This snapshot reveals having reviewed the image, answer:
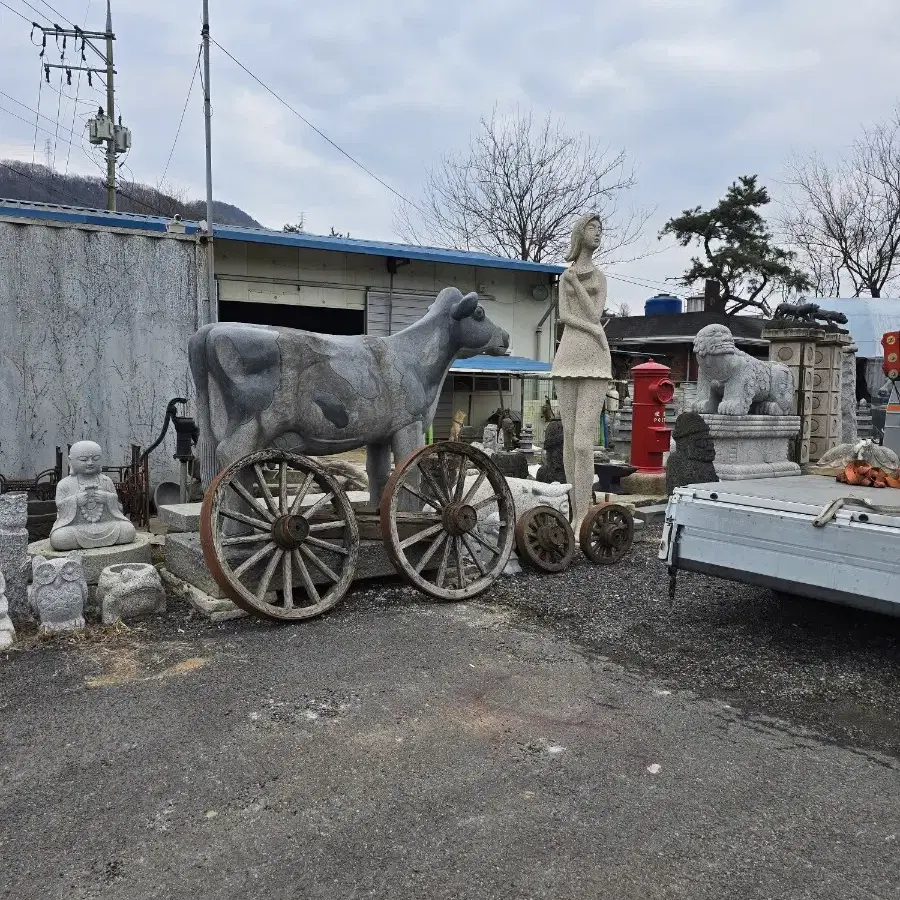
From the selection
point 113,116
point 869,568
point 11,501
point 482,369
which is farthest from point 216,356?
point 113,116

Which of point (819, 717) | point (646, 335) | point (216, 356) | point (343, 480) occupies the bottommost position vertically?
point (819, 717)

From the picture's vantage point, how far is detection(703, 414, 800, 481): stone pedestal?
8.58 meters

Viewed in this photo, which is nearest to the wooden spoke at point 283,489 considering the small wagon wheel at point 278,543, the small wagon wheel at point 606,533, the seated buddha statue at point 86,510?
the small wagon wheel at point 278,543

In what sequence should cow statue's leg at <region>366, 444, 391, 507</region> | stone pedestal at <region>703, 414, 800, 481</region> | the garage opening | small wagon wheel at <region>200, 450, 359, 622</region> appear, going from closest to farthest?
1. small wagon wheel at <region>200, 450, 359, 622</region>
2. cow statue's leg at <region>366, 444, 391, 507</region>
3. stone pedestal at <region>703, 414, 800, 481</region>
4. the garage opening

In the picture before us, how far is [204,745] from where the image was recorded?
3061 millimetres

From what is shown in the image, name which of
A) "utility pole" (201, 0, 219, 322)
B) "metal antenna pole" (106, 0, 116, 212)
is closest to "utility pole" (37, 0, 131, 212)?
"metal antenna pole" (106, 0, 116, 212)

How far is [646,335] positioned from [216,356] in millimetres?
22938

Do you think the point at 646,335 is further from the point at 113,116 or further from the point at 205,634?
the point at 205,634

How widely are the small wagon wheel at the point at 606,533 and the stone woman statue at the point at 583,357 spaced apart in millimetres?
701

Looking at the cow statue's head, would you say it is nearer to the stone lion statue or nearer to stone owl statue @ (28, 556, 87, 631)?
stone owl statue @ (28, 556, 87, 631)

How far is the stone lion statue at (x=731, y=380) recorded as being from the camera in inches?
343

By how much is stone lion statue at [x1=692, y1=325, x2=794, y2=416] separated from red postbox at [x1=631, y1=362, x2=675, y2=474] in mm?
958

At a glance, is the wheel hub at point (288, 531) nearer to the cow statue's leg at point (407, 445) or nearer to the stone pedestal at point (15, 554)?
the cow statue's leg at point (407, 445)

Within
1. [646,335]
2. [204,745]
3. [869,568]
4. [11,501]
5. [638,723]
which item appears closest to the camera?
[204,745]
